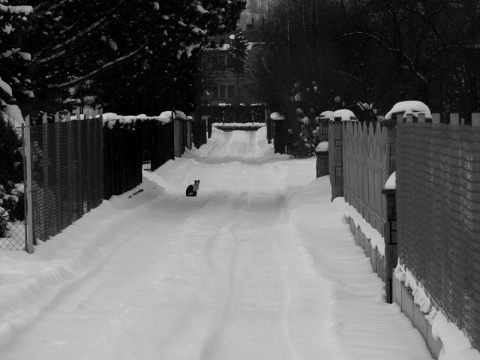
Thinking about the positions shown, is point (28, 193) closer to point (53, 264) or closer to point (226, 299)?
point (53, 264)

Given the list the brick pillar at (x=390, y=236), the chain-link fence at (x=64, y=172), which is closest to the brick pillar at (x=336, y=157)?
the chain-link fence at (x=64, y=172)

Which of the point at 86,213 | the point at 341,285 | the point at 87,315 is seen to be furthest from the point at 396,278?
the point at 86,213

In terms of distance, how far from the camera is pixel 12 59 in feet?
54.9

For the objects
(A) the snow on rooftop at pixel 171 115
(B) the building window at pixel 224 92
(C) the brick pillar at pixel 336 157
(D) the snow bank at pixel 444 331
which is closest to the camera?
(D) the snow bank at pixel 444 331

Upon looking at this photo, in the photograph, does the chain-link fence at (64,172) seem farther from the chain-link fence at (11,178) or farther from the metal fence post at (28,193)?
the chain-link fence at (11,178)

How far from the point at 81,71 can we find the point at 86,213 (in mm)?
10212

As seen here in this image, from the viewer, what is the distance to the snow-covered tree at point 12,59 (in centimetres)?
1534

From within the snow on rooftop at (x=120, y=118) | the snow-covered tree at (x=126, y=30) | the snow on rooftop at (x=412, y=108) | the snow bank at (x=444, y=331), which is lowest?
the snow bank at (x=444, y=331)

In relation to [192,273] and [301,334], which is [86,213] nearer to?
[192,273]

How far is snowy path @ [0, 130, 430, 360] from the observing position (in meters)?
8.29

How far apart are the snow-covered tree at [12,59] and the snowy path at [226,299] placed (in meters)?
2.67

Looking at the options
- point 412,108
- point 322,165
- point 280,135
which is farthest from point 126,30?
point 280,135

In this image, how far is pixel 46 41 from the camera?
2462 centimetres

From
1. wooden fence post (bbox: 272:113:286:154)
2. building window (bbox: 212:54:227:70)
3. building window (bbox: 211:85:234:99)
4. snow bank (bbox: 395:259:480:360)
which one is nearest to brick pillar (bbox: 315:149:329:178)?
snow bank (bbox: 395:259:480:360)
